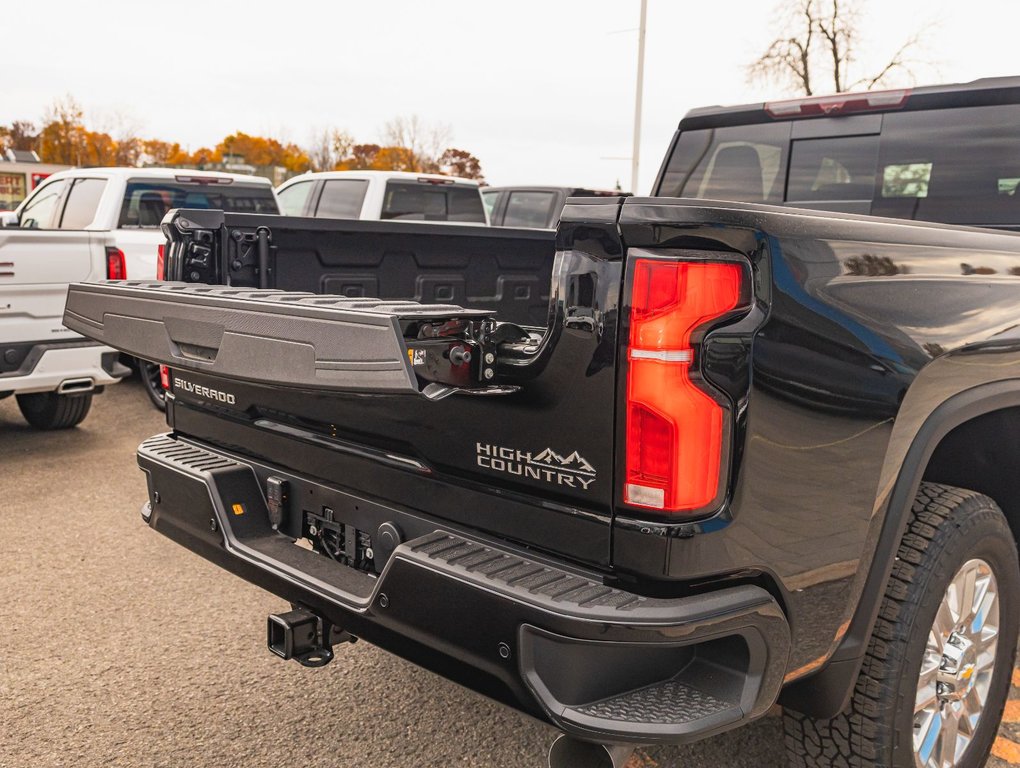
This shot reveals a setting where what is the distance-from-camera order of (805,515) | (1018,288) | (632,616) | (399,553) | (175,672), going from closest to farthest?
1. (632,616)
2. (805,515)
3. (399,553)
4. (1018,288)
5. (175,672)

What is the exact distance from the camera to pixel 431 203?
1043cm

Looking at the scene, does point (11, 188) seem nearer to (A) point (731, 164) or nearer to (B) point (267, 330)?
(A) point (731, 164)

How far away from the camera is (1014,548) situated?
8.54ft

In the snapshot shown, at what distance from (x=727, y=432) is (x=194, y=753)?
202cm

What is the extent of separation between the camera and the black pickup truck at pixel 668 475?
70.7 inches

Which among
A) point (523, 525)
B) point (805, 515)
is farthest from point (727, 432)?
point (523, 525)

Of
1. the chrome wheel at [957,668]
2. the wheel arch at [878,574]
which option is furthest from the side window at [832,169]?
the chrome wheel at [957,668]

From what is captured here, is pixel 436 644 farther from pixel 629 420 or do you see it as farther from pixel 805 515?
pixel 805 515

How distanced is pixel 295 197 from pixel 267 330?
953cm

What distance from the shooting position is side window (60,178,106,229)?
8.09m

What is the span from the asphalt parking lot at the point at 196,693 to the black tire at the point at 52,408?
2477 millimetres

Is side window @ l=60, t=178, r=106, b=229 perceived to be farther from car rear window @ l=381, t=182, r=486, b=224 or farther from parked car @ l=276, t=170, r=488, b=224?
car rear window @ l=381, t=182, r=486, b=224

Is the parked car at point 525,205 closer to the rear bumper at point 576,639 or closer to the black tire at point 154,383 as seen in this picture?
the black tire at point 154,383

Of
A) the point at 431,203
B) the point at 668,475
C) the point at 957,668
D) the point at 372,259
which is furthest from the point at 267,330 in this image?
the point at 431,203
